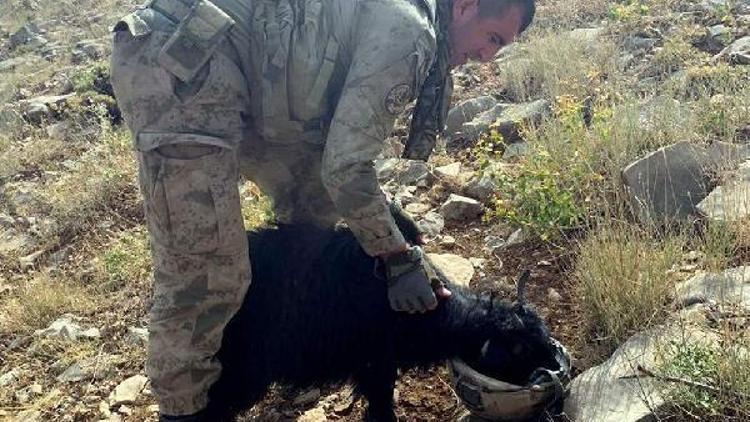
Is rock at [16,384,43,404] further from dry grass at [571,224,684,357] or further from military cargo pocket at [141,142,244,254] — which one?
dry grass at [571,224,684,357]

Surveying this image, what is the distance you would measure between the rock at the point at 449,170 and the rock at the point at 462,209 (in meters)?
0.48

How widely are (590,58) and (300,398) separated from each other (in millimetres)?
3749

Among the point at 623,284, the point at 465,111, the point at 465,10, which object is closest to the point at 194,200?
the point at 465,10

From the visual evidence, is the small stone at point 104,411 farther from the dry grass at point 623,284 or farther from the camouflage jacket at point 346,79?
the dry grass at point 623,284

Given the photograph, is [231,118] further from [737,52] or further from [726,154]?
[737,52]

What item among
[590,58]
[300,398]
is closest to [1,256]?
[300,398]

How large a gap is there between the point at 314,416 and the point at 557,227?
1446mm

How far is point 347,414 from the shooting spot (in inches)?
126

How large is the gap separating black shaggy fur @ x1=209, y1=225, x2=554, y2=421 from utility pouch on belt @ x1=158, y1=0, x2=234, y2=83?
0.77m

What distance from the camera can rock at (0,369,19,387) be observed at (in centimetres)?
367

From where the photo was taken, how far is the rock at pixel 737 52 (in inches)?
194

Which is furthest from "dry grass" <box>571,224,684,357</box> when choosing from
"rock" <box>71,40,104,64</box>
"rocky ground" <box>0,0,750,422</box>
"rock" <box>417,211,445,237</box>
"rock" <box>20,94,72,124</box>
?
"rock" <box>71,40,104,64</box>

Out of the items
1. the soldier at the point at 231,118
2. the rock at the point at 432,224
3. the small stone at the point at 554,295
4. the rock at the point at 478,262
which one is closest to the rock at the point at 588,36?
the rock at the point at 432,224

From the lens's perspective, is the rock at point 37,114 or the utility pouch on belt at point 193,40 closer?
the utility pouch on belt at point 193,40
